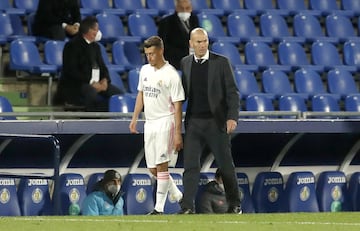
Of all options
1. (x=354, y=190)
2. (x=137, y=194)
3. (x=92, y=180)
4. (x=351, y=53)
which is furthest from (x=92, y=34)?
(x=351, y=53)

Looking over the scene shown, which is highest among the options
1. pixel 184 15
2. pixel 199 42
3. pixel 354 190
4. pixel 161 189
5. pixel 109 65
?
pixel 184 15

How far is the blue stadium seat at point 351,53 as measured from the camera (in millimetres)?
16953

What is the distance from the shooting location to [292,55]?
16.5 meters

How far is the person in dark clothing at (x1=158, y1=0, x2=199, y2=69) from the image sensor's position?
14633 mm

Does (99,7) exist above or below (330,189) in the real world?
above

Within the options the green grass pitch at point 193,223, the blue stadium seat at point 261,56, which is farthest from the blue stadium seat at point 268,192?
the green grass pitch at point 193,223

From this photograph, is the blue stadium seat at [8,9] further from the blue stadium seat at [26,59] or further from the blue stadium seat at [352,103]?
Result: the blue stadium seat at [352,103]

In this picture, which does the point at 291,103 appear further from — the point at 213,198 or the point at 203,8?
the point at 203,8

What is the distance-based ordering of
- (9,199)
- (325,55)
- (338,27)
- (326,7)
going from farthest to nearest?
(326,7) → (338,27) → (325,55) → (9,199)

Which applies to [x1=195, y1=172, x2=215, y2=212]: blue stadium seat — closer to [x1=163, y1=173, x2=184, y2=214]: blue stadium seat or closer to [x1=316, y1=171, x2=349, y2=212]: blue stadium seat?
[x1=163, y1=173, x2=184, y2=214]: blue stadium seat

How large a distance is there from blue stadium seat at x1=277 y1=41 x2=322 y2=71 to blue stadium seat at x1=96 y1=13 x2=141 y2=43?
A: 7.06 ft

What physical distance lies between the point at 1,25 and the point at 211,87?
5225mm

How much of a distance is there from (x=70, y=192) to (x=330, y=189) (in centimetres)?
344

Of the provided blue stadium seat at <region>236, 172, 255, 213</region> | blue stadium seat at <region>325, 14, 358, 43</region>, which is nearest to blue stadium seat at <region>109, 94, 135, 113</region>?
blue stadium seat at <region>236, 172, 255, 213</region>
